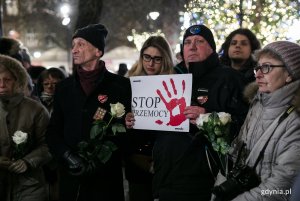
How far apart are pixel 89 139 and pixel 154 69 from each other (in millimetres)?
1455

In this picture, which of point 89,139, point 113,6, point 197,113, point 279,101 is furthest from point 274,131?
point 113,6

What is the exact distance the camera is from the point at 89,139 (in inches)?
149

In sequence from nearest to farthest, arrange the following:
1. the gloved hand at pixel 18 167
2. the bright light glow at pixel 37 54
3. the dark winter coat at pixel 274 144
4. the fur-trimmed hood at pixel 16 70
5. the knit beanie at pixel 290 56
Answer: the dark winter coat at pixel 274 144, the knit beanie at pixel 290 56, the gloved hand at pixel 18 167, the fur-trimmed hood at pixel 16 70, the bright light glow at pixel 37 54

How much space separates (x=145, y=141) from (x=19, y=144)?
121cm

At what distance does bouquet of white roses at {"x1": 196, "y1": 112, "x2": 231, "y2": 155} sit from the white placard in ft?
1.87

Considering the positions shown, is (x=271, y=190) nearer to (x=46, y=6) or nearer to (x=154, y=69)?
(x=154, y=69)

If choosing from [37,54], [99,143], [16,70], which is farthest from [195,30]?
[37,54]

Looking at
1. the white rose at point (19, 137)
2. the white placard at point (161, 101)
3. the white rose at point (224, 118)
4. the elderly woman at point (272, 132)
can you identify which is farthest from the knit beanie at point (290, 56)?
the white rose at point (19, 137)

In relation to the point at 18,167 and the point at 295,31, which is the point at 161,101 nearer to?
the point at 18,167

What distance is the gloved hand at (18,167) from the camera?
13.8 ft

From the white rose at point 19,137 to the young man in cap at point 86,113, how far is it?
0.22 metres

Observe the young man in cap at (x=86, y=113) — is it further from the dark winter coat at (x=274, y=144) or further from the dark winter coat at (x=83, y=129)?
the dark winter coat at (x=274, y=144)

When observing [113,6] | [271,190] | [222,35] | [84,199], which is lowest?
[84,199]

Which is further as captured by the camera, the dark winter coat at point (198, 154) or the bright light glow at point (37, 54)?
the bright light glow at point (37, 54)
